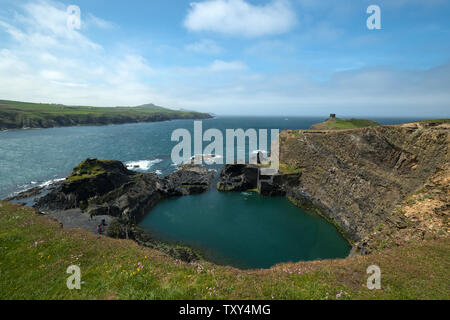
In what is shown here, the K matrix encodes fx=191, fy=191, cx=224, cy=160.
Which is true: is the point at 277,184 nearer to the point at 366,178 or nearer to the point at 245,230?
the point at 245,230

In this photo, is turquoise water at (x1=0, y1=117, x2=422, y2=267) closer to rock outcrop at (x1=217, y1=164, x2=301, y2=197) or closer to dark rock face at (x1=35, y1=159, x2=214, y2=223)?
rock outcrop at (x1=217, y1=164, x2=301, y2=197)

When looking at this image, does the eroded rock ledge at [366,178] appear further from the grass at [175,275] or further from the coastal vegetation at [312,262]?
the grass at [175,275]

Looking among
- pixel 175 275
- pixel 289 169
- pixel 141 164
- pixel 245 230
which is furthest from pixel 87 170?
pixel 289 169

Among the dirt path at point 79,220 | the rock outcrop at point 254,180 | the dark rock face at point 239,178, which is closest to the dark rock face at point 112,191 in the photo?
the dirt path at point 79,220

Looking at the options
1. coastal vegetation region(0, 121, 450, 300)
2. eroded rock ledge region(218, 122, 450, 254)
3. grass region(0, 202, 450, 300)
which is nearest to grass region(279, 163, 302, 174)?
eroded rock ledge region(218, 122, 450, 254)
